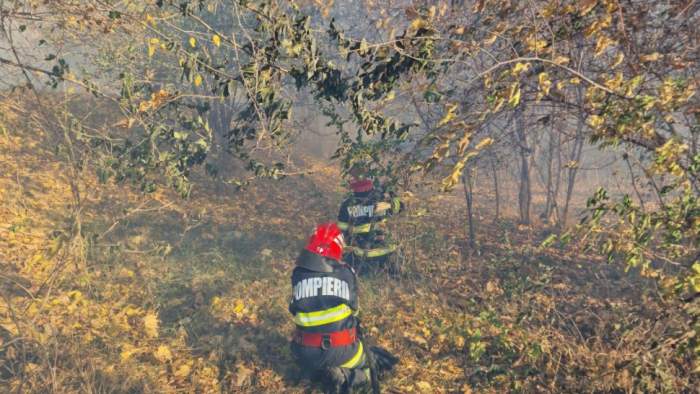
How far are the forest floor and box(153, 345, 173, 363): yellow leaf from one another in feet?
0.05

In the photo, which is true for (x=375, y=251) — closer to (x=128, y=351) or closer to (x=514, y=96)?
(x=128, y=351)

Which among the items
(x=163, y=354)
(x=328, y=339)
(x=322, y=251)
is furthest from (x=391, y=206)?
(x=163, y=354)

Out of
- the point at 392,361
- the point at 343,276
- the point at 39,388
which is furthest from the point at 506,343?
the point at 39,388

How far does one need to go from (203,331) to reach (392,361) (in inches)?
103

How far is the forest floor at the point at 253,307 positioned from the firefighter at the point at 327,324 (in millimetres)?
385

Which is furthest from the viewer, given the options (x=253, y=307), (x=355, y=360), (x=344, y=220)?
(x=344, y=220)

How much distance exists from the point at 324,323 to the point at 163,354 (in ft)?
6.95

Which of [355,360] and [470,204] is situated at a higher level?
[470,204]

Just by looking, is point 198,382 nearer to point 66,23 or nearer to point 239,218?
point 66,23

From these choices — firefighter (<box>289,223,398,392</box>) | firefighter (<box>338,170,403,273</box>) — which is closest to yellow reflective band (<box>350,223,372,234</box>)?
firefighter (<box>338,170,403,273</box>)

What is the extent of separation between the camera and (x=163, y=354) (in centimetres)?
527

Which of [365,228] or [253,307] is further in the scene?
[365,228]

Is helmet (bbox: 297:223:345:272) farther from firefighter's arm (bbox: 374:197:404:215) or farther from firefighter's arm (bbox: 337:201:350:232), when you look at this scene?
firefighter's arm (bbox: 337:201:350:232)

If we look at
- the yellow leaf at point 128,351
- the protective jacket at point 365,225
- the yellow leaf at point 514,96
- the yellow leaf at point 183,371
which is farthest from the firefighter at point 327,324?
the yellow leaf at point 514,96
